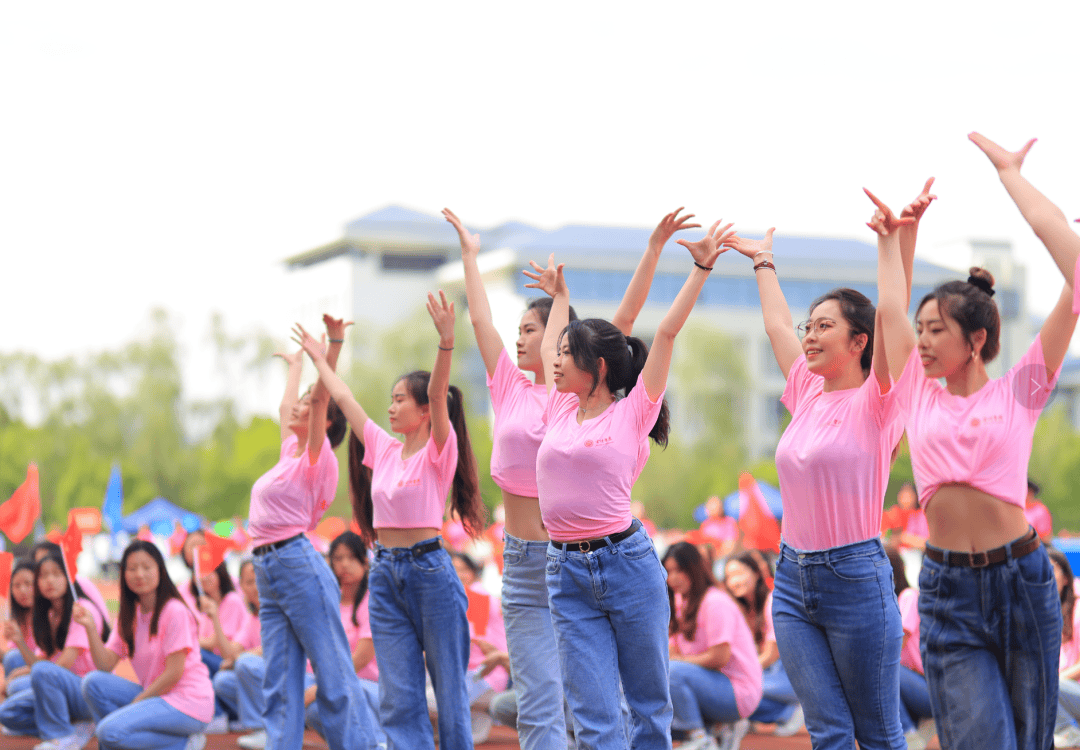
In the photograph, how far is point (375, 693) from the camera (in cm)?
816

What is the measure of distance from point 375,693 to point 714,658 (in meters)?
2.15

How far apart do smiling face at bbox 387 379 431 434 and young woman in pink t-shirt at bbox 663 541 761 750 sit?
91.3 inches

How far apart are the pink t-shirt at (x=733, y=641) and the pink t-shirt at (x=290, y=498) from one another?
8.21ft

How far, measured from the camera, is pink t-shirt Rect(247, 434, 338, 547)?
6.66 meters

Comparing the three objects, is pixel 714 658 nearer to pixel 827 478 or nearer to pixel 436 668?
pixel 436 668

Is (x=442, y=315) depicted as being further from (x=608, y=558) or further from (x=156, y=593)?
(x=156, y=593)

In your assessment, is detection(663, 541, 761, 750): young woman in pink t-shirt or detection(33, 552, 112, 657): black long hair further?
detection(33, 552, 112, 657): black long hair

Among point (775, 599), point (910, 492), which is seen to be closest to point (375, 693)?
point (775, 599)

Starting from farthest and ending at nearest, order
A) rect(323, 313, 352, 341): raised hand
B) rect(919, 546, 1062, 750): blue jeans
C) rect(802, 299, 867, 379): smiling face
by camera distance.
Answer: rect(323, 313, 352, 341): raised hand → rect(802, 299, 867, 379): smiling face → rect(919, 546, 1062, 750): blue jeans

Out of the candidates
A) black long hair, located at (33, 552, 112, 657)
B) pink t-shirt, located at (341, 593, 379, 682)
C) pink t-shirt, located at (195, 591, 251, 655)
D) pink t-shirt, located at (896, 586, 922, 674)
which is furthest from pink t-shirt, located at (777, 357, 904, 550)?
pink t-shirt, located at (195, 591, 251, 655)

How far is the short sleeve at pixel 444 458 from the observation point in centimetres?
604

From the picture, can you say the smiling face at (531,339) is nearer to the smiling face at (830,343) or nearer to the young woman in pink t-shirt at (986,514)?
the smiling face at (830,343)

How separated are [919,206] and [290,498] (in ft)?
12.2

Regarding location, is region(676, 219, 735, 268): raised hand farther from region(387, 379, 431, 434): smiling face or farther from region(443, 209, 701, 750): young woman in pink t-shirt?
region(387, 379, 431, 434): smiling face
